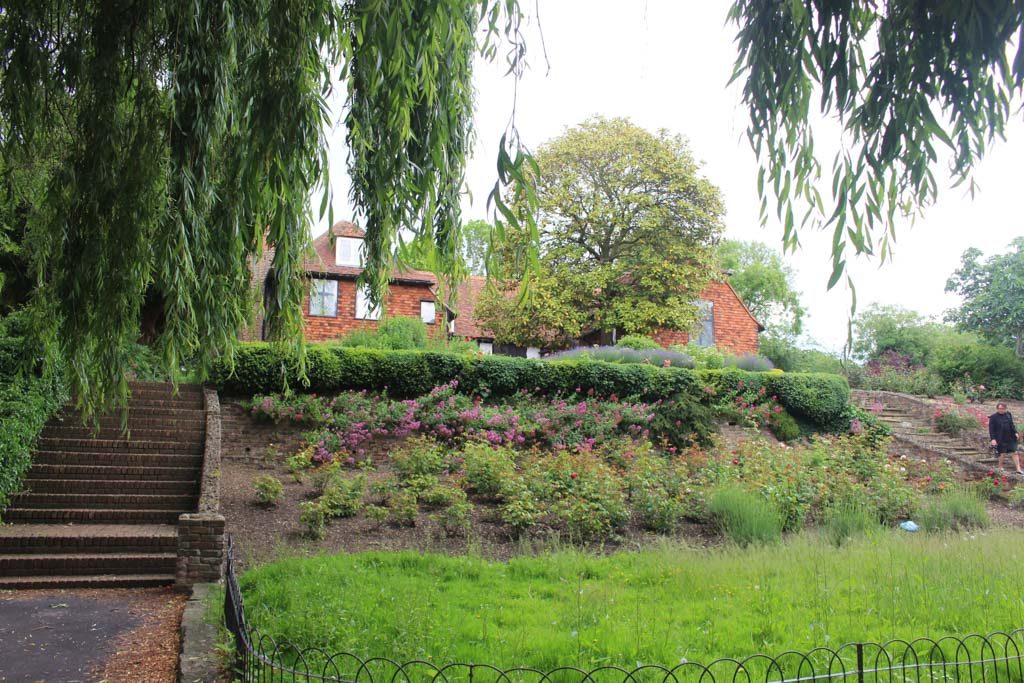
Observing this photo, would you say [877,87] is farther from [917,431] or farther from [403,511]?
[917,431]

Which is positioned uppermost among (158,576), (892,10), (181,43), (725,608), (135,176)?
(181,43)

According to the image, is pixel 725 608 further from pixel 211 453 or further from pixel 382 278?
pixel 211 453

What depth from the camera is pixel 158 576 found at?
8.83 m

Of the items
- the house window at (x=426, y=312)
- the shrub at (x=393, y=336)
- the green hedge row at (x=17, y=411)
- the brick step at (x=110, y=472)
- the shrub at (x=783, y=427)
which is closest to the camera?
the green hedge row at (x=17, y=411)

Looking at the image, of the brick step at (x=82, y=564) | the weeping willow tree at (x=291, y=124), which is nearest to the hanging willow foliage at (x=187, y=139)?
the weeping willow tree at (x=291, y=124)

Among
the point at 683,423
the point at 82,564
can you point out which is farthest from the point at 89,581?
the point at 683,423

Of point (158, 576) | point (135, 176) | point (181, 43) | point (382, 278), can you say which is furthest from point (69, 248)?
point (158, 576)

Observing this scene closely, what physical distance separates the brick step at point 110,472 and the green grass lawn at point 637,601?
4.73 meters

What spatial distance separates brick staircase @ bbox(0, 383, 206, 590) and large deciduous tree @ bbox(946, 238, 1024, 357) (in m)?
27.0

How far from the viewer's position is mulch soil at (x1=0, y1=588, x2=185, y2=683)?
549cm

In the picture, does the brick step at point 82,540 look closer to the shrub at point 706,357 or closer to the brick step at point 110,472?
the brick step at point 110,472

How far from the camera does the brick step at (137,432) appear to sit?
12.1 meters

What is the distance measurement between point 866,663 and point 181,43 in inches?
213

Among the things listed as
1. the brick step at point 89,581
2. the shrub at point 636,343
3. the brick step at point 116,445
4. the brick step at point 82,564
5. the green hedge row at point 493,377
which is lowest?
the brick step at point 89,581
